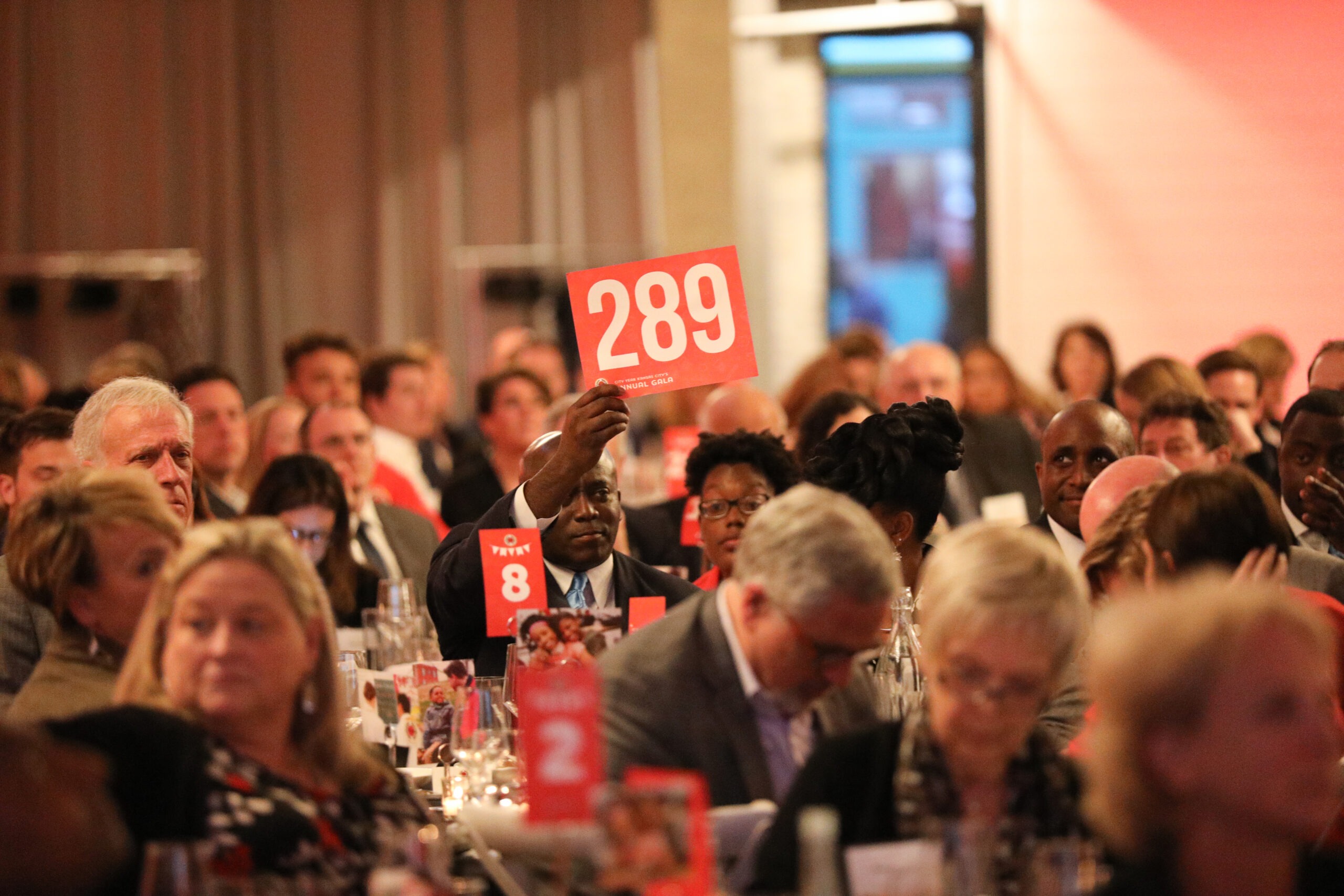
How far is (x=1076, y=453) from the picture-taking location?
190 inches

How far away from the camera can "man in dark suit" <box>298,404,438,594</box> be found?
6.38 meters

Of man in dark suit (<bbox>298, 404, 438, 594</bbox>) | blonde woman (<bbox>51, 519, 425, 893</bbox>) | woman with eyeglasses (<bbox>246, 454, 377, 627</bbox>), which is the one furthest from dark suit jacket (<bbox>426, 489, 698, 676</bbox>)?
man in dark suit (<bbox>298, 404, 438, 594</bbox>)

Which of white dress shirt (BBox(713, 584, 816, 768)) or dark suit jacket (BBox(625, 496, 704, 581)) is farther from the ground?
white dress shirt (BBox(713, 584, 816, 768))

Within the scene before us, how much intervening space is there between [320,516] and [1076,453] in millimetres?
2546

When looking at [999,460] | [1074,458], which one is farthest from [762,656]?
[999,460]

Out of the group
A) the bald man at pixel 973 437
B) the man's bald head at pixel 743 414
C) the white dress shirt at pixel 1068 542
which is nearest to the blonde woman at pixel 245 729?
the white dress shirt at pixel 1068 542

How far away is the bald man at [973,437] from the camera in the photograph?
7.70 metres

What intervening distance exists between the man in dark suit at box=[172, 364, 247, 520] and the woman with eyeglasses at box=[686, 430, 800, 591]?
2.61 meters

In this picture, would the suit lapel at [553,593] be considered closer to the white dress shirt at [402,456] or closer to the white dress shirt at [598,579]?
the white dress shirt at [598,579]

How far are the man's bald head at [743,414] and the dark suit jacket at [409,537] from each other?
1.27m

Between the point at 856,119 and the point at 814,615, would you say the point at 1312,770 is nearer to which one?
the point at 814,615

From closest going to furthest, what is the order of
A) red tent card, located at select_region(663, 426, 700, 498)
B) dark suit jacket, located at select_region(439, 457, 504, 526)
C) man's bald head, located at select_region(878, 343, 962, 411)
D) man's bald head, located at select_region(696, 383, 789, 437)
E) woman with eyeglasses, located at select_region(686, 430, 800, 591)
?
woman with eyeglasses, located at select_region(686, 430, 800, 591) → man's bald head, located at select_region(696, 383, 789, 437) → red tent card, located at select_region(663, 426, 700, 498) → dark suit jacket, located at select_region(439, 457, 504, 526) → man's bald head, located at select_region(878, 343, 962, 411)

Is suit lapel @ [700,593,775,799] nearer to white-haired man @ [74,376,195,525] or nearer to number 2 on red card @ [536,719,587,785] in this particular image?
number 2 on red card @ [536,719,587,785]

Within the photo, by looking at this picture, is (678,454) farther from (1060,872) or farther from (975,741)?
(1060,872)
